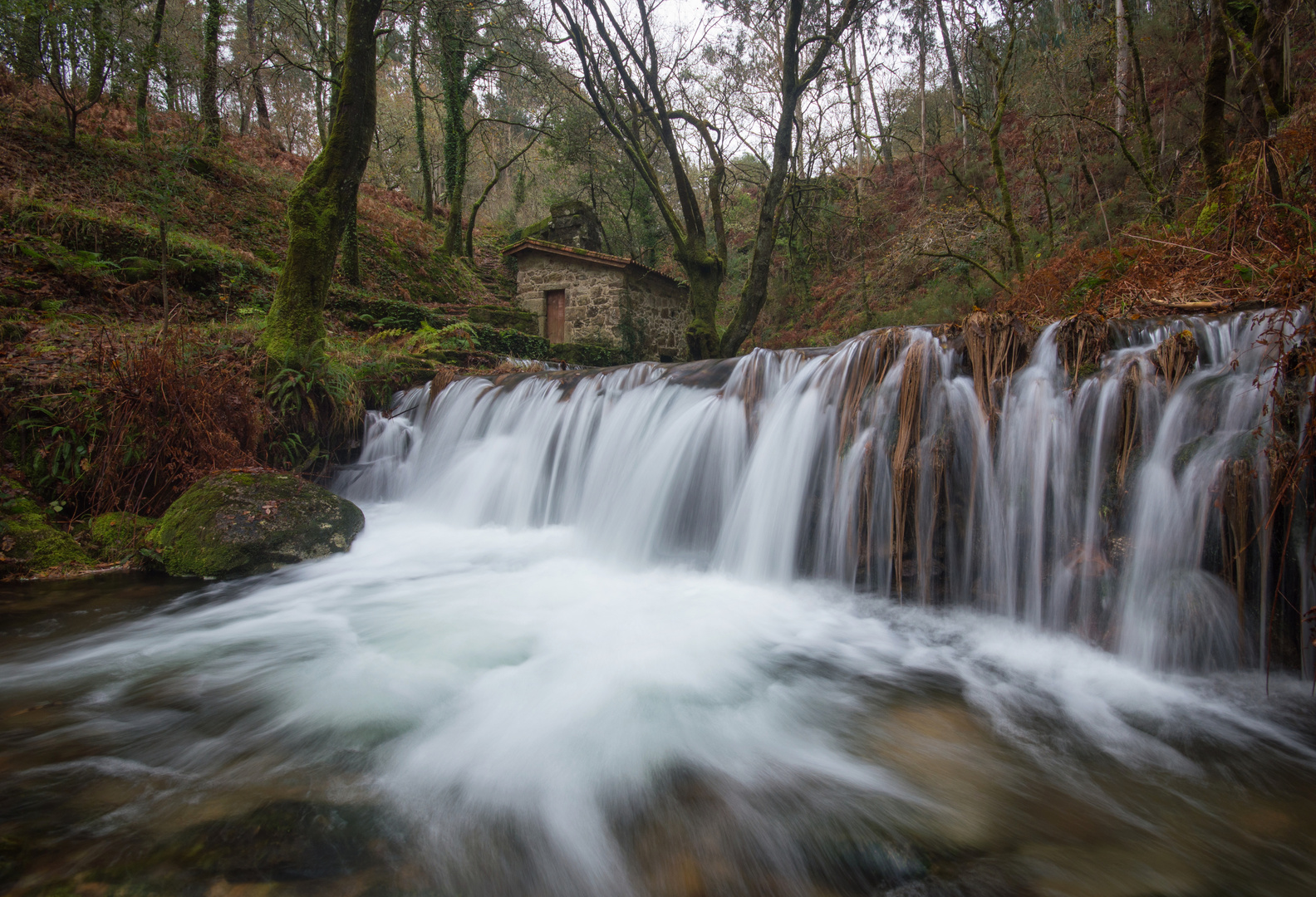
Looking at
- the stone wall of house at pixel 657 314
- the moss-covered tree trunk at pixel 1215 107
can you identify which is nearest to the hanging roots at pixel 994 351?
the moss-covered tree trunk at pixel 1215 107

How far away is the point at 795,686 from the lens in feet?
8.49

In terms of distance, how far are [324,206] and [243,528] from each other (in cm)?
405

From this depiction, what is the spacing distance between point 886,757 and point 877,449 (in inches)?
76.9

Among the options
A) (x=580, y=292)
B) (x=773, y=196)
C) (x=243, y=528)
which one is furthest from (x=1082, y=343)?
(x=580, y=292)

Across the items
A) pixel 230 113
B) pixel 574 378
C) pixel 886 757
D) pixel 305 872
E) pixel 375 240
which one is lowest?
pixel 886 757

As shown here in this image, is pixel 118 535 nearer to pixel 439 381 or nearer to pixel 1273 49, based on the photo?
pixel 439 381

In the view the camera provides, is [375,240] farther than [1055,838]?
Yes

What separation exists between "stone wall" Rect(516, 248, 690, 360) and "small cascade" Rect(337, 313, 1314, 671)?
38.6 ft

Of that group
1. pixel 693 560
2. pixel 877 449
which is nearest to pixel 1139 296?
pixel 877 449

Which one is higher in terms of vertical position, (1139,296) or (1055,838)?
(1139,296)

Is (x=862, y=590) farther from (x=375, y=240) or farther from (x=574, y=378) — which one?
(x=375, y=240)

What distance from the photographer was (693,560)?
4398 mm

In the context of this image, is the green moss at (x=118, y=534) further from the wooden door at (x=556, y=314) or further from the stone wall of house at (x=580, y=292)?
the wooden door at (x=556, y=314)

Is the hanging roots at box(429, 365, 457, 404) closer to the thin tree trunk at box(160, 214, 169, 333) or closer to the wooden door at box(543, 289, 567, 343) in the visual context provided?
the thin tree trunk at box(160, 214, 169, 333)
